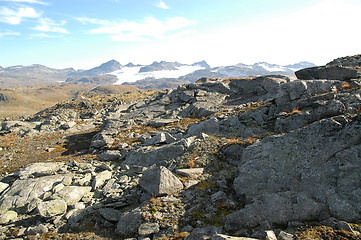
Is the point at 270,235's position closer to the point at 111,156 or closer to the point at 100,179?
the point at 100,179

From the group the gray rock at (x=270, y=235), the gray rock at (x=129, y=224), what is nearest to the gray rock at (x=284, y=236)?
the gray rock at (x=270, y=235)

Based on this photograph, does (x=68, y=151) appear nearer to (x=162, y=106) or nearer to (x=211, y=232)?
(x=162, y=106)

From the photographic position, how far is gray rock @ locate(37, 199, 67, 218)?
1462 centimetres

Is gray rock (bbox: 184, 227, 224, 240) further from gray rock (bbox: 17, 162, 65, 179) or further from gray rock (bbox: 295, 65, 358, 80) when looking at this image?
gray rock (bbox: 295, 65, 358, 80)

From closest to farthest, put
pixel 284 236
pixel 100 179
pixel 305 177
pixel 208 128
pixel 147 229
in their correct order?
pixel 284 236
pixel 147 229
pixel 305 177
pixel 100 179
pixel 208 128

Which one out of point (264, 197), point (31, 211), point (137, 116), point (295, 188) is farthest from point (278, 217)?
point (137, 116)

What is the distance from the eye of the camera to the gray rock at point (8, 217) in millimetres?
15038

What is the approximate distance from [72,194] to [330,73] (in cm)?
3501

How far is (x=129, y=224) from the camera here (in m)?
12.2

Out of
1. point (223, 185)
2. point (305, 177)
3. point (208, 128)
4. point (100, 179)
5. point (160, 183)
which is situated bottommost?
point (100, 179)

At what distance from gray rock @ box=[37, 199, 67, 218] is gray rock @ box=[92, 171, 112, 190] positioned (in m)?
3.16

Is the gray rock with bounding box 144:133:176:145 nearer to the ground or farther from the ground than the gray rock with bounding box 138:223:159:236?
farther from the ground

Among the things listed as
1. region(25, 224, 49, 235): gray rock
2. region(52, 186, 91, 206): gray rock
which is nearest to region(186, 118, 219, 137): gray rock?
region(52, 186, 91, 206): gray rock

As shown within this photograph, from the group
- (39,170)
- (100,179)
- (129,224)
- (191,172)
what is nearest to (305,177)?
(191,172)
